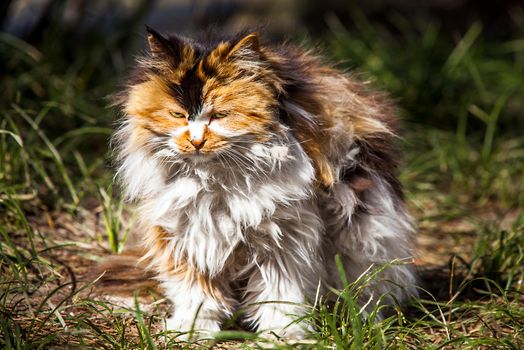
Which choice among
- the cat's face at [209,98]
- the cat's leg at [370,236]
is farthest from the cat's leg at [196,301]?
the cat's face at [209,98]

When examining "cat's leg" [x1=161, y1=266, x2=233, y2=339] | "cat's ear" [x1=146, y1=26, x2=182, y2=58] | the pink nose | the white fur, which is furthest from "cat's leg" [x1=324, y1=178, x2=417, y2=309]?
"cat's ear" [x1=146, y1=26, x2=182, y2=58]

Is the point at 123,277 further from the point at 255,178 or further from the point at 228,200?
the point at 255,178

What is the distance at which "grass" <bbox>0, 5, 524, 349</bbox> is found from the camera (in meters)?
2.66

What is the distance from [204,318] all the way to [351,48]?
328cm

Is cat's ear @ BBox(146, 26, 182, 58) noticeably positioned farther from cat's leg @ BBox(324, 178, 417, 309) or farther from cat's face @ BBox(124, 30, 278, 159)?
cat's leg @ BBox(324, 178, 417, 309)

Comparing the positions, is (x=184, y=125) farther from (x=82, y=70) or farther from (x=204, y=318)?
(x=82, y=70)

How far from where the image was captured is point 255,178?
254cm

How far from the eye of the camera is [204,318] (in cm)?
278

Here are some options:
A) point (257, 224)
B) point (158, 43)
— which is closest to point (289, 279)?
point (257, 224)

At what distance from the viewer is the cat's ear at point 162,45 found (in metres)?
2.44

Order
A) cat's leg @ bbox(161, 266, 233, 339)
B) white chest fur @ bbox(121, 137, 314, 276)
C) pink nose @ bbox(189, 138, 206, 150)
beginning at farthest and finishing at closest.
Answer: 1. cat's leg @ bbox(161, 266, 233, 339)
2. white chest fur @ bbox(121, 137, 314, 276)
3. pink nose @ bbox(189, 138, 206, 150)

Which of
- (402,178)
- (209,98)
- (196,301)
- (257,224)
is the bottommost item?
(196,301)

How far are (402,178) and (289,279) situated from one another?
76.2 inches

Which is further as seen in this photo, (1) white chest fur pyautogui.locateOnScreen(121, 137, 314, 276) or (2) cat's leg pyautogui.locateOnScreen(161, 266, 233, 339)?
(2) cat's leg pyautogui.locateOnScreen(161, 266, 233, 339)
